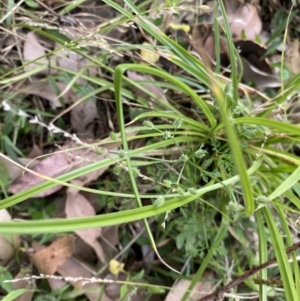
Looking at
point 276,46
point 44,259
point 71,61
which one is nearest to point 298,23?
point 276,46

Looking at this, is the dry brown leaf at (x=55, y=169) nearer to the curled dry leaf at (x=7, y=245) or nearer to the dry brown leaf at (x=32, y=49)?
the curled dry leaf at (x=7, y=245)

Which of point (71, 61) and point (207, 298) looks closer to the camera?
point (207, 298)

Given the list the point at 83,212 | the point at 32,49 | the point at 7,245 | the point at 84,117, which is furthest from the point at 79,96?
the point at 7,245

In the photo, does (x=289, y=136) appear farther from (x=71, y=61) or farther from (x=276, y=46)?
(x=71, y=61)

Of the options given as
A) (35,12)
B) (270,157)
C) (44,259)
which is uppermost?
(35,12)

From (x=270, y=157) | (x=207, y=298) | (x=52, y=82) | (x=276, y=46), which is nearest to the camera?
(x=207, y=298)

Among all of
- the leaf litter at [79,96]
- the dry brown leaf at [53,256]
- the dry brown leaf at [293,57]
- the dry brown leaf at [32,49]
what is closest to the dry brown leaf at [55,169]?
the leaf litter at [79,96]
